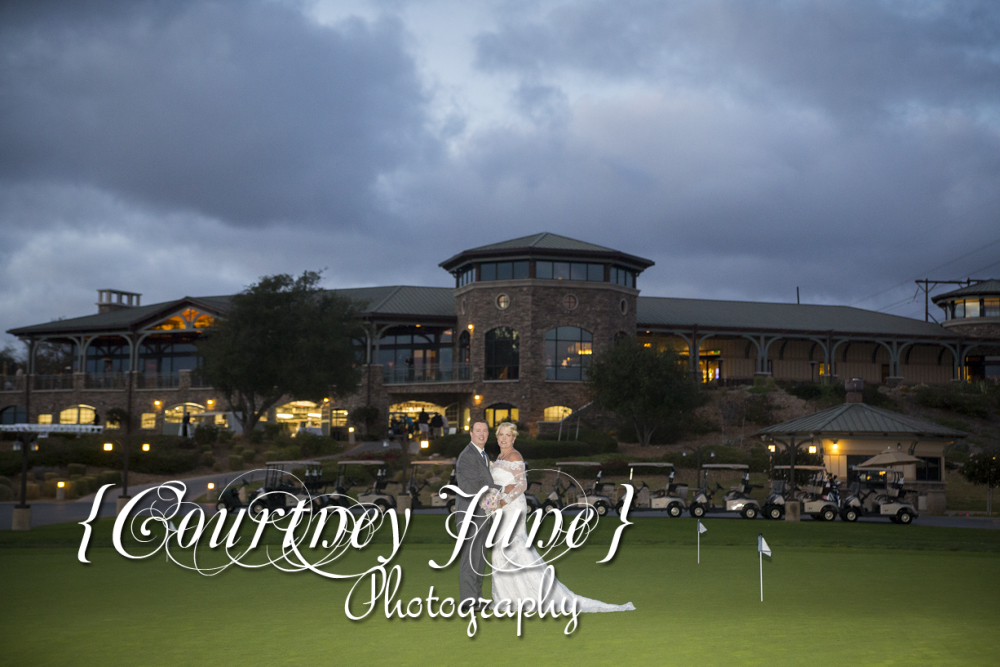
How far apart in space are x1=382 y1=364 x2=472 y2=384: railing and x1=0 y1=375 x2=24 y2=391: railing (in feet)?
84.2

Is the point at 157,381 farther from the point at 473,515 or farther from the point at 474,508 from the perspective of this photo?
the point at 474,508

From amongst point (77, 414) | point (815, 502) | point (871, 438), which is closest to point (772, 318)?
point (871, 438)

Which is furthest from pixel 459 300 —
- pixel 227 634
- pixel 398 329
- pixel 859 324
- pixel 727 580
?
pixel 227 634

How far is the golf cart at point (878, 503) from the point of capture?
26156mm

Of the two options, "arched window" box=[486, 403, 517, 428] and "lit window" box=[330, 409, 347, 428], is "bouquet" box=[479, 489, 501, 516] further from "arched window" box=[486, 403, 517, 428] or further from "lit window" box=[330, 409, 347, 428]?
"lit window" box=[330, 409, 347, 428]

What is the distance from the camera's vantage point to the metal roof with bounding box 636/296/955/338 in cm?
6078

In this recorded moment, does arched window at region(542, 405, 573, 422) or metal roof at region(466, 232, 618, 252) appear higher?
metal roof at region(466, 232, 618, 252)

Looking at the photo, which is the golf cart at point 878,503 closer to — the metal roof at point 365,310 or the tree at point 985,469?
the tree at point 985,469

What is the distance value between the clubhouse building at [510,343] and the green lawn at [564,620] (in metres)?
36.6

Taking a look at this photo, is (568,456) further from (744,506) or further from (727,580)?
(727,580)

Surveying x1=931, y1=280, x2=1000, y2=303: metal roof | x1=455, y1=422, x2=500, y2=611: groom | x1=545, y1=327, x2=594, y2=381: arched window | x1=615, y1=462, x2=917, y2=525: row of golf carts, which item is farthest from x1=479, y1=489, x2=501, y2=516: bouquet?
x1=931, y1=280, x2=1000, y2=303: metal roof

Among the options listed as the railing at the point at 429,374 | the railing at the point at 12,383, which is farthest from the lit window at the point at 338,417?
the railing at the point at 12,383

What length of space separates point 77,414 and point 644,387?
1511 inches

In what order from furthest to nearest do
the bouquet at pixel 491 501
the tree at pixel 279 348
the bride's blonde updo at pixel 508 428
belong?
the tree at pixel 279 348 < the bride's blonde updo at pixel 508 428 < the bouquet at pixel 491 501
